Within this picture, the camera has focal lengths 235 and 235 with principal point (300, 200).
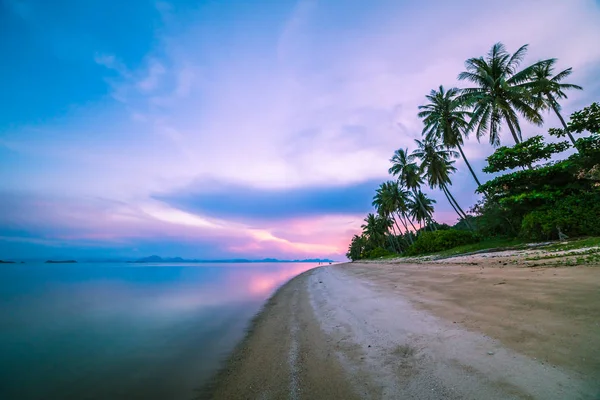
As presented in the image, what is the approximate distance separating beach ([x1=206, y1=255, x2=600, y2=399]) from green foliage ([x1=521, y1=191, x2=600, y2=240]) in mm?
13458

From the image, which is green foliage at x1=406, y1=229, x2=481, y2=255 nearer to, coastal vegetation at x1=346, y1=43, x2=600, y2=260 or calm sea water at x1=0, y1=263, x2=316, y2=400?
coastal vegetation at x1=346, y1=43, x2=600, y2=260

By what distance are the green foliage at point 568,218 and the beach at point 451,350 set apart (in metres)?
13.5

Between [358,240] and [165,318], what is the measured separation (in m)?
82.3

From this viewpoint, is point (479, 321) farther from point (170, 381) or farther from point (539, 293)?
point (170, 381)

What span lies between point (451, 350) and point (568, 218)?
18490mm

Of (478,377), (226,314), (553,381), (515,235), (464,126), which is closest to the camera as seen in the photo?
(553,381)

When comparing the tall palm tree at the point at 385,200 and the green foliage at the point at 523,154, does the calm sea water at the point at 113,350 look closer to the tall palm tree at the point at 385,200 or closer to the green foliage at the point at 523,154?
the green foliage at the point at 523,154

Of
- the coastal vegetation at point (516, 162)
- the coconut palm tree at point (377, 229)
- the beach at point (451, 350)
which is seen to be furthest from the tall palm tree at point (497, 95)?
the coconut palm tree at point (377, 229)

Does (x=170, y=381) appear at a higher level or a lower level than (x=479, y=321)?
lower

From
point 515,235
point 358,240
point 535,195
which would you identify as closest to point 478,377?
point 535,195

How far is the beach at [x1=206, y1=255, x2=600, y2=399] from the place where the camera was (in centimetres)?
248

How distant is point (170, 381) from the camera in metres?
4.83

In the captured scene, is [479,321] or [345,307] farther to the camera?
[345,307]

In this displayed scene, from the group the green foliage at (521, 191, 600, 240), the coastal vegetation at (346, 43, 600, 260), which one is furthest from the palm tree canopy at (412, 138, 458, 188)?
the green foliage at (521, 191, 600, 240)
